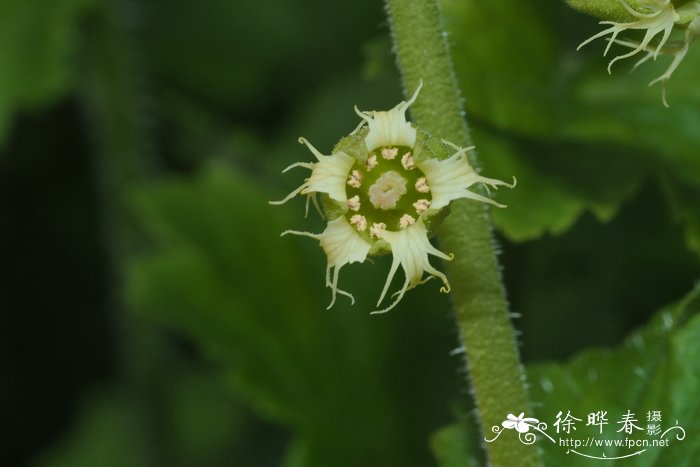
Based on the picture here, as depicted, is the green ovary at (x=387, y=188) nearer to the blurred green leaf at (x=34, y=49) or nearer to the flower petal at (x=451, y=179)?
the flower petal at (x=451, y=179)

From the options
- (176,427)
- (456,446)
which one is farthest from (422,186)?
(176,427)

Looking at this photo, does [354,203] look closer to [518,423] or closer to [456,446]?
[518,423]

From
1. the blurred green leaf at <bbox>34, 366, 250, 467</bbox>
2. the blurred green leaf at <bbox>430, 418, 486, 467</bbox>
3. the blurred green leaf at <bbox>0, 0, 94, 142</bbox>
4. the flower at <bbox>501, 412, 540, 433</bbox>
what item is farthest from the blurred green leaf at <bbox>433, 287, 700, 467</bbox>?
the blurred green leaf at <bbox>34, 366, 250, 467</bbox>

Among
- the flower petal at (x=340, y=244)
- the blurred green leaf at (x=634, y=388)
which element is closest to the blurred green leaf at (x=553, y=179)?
the blurred green leaf at (x=634, y=388)

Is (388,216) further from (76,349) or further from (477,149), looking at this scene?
(76,349)

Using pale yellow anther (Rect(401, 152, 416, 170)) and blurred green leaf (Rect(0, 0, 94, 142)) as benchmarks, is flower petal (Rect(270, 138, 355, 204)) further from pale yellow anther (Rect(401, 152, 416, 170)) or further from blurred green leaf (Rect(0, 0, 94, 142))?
blurred green leaf (Rect(0, 0, 94, 142))

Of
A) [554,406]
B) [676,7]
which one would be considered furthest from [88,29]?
[676,7]
